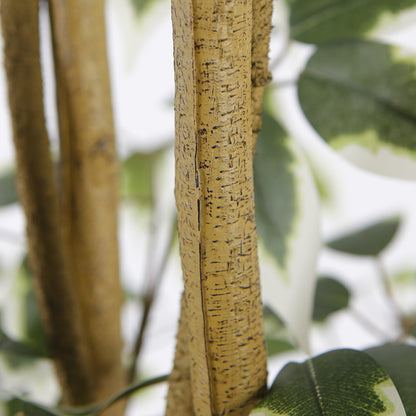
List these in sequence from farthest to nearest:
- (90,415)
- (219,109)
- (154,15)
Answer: (154,15) < (90,415) < (219,109)

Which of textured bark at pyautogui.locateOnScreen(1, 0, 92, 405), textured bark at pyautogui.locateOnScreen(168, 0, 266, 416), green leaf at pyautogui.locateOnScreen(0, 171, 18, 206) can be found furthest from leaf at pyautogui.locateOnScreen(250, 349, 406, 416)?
green leaf at pyautogui.locateOnScreen(0, 171, 18, 206)

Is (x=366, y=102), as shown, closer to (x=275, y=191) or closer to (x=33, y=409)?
(x=275, y=191)

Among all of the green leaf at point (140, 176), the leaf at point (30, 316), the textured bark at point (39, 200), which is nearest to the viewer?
the textured bark at point (39, 200)

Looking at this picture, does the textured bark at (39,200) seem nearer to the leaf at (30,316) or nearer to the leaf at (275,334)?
the leaf at (30,316)

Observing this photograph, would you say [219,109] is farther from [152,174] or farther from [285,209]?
[152,174]

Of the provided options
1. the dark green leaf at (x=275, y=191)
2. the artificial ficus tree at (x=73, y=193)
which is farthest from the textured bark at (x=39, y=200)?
the dark green leaf at (x=275, y=191)

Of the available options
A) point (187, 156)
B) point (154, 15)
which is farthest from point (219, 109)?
point (154, 15)
